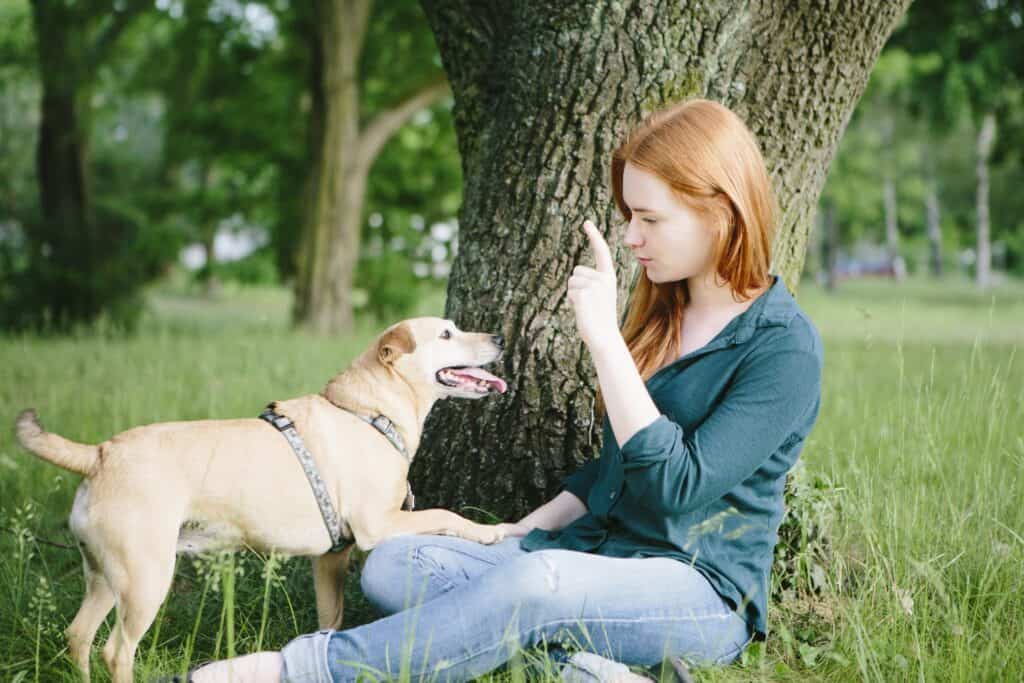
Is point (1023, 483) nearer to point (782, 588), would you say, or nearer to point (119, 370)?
point (782, 588)

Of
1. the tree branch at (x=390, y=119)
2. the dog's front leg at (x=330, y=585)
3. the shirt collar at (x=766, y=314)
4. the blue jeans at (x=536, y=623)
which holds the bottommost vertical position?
the dog's front leg at (x=330, y=585)

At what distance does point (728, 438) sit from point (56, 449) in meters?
1.96

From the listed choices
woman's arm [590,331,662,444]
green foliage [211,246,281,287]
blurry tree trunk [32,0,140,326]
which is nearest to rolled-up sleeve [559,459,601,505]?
woman's arm [590,331,662,444]

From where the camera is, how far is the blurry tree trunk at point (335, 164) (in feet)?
41.2

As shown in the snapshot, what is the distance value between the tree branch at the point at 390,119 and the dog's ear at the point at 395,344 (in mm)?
10169

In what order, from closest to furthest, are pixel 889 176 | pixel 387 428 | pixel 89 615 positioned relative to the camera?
pixel 89 615 → pixel 387 428 → pixel 889 176

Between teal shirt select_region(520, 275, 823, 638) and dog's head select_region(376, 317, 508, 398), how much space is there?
0.82 m

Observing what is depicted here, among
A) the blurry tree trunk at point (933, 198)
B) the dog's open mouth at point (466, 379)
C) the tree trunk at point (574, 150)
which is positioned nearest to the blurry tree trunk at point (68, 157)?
the tree trunk at point (574, 150)

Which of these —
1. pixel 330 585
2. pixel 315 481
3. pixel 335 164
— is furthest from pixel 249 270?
pixel 315 481

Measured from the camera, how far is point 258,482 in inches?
113

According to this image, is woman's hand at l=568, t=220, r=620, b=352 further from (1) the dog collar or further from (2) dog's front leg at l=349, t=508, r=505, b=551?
(1) the dog collar

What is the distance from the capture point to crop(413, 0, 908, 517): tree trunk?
3432mm

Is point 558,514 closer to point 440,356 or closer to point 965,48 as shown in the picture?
point 440,356

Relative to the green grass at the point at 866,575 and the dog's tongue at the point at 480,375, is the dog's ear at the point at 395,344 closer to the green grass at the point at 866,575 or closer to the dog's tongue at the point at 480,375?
the dog's tongue at the point at 480,375
